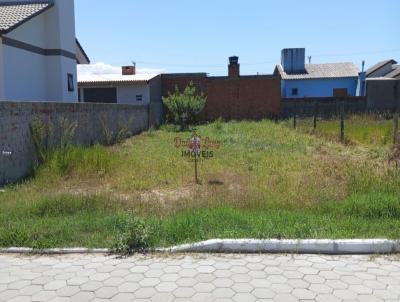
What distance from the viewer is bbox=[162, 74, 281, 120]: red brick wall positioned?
27094mm

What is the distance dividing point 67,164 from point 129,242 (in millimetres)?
5193

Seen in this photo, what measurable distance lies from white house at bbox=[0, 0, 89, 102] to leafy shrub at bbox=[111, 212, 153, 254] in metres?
11.6

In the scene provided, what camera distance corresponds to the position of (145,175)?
8961mm

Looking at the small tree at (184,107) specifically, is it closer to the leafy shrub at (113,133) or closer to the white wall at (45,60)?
the leafy shrub at (113,133)

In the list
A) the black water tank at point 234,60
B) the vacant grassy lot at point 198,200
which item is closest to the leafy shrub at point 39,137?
the vacant grassy lot at point 198,200

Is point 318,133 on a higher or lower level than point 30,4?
lower

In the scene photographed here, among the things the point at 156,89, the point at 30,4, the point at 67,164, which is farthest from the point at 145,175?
the point at 156,89

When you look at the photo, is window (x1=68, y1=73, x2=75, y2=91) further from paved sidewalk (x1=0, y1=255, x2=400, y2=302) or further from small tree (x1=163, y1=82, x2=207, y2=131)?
paved sidewalk (x1=0, y1=255, x2=400, y2=302)

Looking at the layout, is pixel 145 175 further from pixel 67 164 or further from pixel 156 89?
pixel 156 89

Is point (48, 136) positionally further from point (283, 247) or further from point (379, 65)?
point (379, 65)

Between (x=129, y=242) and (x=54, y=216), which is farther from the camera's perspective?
(x=54, y=216)

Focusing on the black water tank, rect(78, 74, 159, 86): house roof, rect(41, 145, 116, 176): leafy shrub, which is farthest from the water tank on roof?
rect(41, 145, 116, 176): leafy shrub

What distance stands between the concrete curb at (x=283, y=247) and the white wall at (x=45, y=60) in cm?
1256

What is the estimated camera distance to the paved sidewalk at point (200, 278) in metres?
3.57
